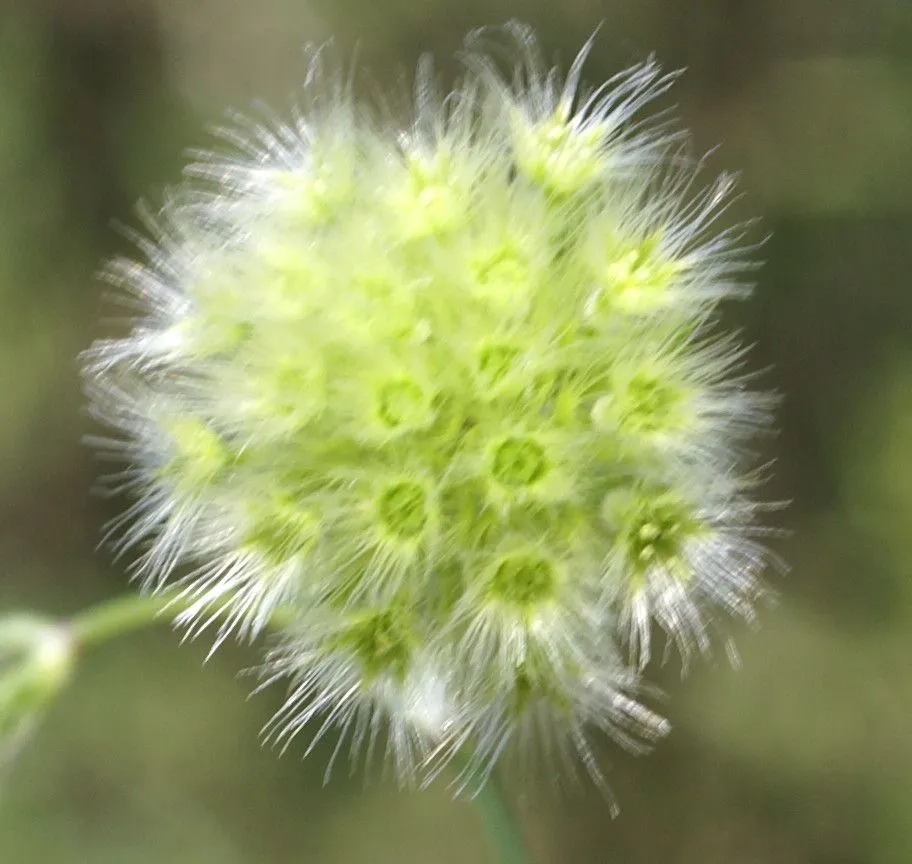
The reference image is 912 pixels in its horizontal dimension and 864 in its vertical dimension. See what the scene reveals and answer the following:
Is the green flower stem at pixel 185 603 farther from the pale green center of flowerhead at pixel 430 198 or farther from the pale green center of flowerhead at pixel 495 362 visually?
the pale green center of flowerhead at pixel 430 198

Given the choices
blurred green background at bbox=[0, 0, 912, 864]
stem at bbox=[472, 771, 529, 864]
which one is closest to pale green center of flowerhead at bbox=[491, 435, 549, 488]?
stem at bbox=[472, 771, 529, 864]

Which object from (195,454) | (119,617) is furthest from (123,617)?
(195,454)

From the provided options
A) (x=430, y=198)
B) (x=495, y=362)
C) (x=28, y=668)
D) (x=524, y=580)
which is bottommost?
(x=28, y=668)

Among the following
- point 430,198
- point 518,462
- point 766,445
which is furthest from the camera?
point 766,445

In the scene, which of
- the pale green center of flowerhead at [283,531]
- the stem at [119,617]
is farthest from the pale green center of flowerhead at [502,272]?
the stem at [119,617]

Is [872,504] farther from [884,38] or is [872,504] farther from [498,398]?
[498,398]

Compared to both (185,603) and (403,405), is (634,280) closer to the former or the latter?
(403,405)

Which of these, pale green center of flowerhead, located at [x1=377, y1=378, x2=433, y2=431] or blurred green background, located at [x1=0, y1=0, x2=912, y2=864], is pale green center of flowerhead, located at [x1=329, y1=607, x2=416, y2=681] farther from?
blurred green background, located at [x1=0, y1=0, x2=912, y2=864]
